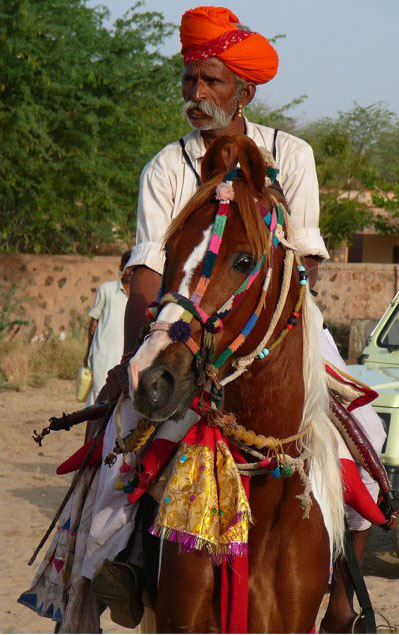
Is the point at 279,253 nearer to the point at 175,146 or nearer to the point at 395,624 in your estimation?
the point at 175,146

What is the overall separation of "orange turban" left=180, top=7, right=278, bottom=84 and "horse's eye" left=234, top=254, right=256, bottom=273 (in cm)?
95

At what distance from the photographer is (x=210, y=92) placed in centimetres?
364

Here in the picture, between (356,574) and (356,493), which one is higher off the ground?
(356,493)

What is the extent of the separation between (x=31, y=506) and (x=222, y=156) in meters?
6.49

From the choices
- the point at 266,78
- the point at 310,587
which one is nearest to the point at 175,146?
the point at 266,78

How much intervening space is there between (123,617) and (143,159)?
14.4 m

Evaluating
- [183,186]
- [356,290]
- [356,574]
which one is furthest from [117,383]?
[356,290]

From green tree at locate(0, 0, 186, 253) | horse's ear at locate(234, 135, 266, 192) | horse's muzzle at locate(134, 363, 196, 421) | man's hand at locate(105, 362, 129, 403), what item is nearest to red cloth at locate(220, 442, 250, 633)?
horse's muzzle at locate(134, 363, 196, 421)

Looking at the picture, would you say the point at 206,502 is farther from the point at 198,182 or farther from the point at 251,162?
the point at 198,182

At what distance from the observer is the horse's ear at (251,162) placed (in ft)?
10.0

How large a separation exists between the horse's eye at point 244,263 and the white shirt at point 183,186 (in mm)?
728

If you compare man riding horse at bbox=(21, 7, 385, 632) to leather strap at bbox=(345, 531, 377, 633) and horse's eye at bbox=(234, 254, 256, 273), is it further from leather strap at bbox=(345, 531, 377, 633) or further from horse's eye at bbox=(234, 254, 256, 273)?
horse's eye at bbox=(234, 254, 256, 273)

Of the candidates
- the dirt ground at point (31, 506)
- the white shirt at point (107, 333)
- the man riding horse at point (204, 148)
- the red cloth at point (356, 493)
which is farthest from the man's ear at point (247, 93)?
the white shirt at point (107, 333)

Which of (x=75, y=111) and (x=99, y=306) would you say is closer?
(x=99, y=306)
